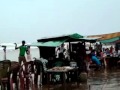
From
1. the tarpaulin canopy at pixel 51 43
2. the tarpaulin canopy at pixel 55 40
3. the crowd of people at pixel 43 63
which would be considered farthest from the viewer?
the tarpaulin canopy at pixel 55 40

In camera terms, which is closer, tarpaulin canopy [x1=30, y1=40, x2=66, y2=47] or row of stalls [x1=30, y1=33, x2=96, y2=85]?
tarpaulin canopy [x1=30, y1=40, x2=66, y2=47]

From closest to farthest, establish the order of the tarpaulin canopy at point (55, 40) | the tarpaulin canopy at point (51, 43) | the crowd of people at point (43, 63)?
the crowd of people at point (43, 63)
the tarpaulin canopy at point (51, 43)
the tarpaulin canopy at point (55, 40)

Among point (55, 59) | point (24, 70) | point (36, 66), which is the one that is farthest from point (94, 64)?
point (24, 70)

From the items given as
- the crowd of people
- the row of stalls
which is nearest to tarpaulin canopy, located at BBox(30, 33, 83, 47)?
the row of stalls

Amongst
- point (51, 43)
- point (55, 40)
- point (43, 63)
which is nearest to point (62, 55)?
point (55, 40)

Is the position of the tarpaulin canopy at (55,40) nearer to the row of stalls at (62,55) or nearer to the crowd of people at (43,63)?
the row of stalls at (62,55)

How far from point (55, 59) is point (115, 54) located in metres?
10.1

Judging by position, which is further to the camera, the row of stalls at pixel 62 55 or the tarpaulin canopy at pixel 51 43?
the row of stalls at pixel 62 55

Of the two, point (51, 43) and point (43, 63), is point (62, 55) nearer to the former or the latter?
point (51, 43)

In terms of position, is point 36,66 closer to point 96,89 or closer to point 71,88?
point 71,88

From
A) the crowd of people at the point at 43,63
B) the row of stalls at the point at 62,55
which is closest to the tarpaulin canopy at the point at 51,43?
the row of stalls at the point at 62,55

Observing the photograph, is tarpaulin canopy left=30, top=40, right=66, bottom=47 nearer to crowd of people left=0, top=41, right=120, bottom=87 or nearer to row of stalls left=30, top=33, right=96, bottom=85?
row of stalls left=30, top=33, right=96, bottom=85

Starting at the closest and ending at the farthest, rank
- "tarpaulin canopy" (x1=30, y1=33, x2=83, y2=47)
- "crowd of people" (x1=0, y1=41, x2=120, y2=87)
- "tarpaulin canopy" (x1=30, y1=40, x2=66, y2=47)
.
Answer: "crowd of people" (x1=0, y1=41, x2=120, y2=87), "tarpaulin canopy" (x1=30, y1=40, x2=66, y2=47), "tarpaulin canopy" (x1=30, y1=33, x2=83, y2=47)

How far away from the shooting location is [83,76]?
16516 mm
